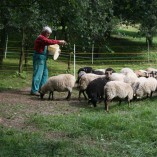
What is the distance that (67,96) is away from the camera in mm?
11180

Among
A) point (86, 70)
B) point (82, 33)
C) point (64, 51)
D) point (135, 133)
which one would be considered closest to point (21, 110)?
point (135, 133)

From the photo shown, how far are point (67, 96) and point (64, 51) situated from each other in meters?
11.9

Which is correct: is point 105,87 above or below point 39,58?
below

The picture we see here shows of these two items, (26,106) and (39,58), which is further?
(39,58)

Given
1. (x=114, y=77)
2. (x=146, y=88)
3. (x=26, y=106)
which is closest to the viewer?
(x=26, y=106)

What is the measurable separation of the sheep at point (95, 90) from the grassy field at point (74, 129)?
23 centimetres

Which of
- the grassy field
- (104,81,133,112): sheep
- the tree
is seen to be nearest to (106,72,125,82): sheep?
the grassy field

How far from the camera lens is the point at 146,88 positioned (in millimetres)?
10688

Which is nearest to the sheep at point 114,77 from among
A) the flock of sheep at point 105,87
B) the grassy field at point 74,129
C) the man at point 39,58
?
the flock of sheep at point 105,87

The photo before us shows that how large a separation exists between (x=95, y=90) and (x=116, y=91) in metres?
0.64

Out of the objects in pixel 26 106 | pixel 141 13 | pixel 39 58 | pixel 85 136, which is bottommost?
pixel 85 136

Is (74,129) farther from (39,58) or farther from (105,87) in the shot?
(39,58)

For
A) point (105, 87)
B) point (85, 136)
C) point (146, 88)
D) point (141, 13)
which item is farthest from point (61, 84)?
point (141, 13)

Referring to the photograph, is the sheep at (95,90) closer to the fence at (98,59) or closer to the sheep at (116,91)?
the sheep at (116,91)
